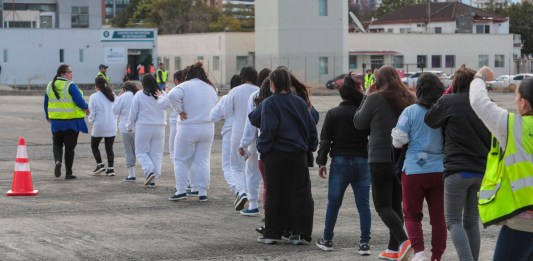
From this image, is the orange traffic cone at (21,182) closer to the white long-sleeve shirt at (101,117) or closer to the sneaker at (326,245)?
the white long-sleeve shirt at (101,117)

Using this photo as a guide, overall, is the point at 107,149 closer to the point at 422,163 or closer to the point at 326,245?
the point at 326,245

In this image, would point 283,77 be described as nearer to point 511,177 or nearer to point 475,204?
point 475,204

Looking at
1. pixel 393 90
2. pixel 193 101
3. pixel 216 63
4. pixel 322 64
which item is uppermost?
pixel 216 63

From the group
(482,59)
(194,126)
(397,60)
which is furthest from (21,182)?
(482,59)

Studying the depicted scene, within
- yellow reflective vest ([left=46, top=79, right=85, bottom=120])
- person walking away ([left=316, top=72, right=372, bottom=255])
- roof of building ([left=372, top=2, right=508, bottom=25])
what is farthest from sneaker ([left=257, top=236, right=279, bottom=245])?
roof of building ([left=372, top=2, right=508, bottom=25])

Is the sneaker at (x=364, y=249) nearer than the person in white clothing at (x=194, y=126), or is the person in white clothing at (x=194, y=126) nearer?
the sneaker at (x=364, y=249)

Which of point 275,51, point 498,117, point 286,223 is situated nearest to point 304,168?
point 286,223

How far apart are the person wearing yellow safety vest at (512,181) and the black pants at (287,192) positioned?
4.13 meters

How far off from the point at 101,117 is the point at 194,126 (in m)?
4.54

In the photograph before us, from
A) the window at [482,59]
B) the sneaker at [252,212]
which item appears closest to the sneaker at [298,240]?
the sneaker at [252,212]

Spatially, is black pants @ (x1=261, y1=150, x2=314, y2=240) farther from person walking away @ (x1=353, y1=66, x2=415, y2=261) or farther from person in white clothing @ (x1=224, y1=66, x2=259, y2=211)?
person in white clothing @ (x1=224, y1=66, x2=259, y2=211)

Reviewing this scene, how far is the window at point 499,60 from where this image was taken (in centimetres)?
8856

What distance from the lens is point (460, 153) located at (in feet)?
28.2

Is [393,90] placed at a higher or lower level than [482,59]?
lower
